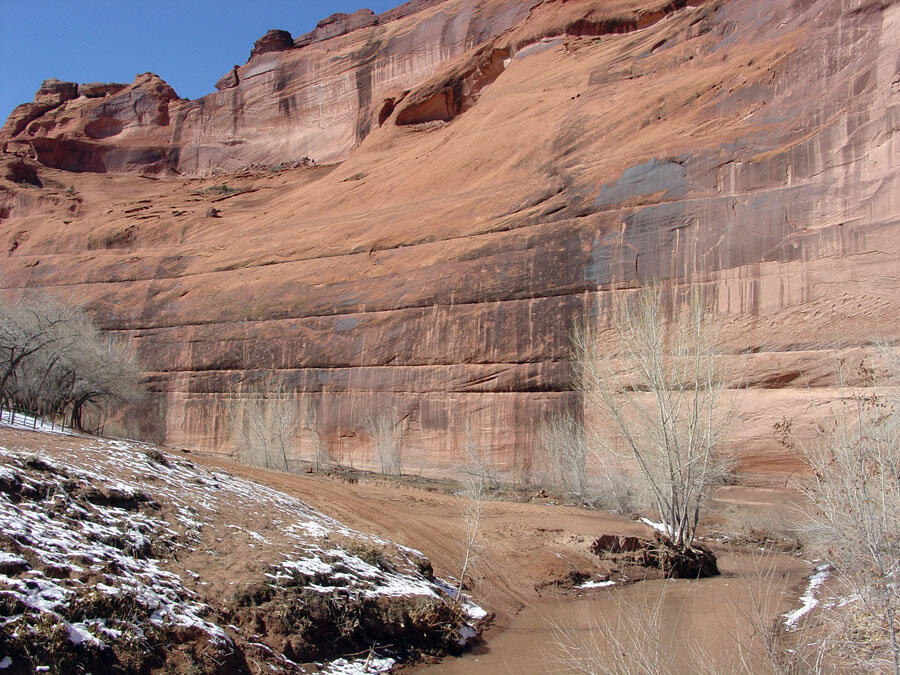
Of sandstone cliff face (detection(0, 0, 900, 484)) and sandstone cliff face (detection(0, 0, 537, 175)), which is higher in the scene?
sandstone cliff face (detection(0, 0, 537, 175))

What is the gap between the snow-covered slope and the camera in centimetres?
554

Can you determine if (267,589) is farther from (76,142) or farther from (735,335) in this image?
(76,142)

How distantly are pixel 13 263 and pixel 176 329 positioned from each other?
15556 mm

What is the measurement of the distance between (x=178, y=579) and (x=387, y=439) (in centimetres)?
1761

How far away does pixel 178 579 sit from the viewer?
22.6 ft

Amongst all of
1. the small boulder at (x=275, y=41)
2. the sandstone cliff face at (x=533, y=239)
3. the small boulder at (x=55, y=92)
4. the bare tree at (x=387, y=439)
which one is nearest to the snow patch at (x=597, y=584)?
the sandstone cliff face at (x=533, y=239)

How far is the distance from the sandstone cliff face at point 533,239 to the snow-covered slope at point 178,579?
12653 mm

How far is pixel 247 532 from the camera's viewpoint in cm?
895

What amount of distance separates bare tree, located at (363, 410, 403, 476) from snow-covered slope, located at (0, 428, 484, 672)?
43.0 ft

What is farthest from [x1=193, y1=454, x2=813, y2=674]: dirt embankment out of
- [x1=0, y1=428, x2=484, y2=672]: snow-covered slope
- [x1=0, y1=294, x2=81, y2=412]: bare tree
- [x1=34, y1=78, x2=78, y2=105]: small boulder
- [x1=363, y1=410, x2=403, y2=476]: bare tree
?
[x1=34, y1=78, x2=78, y2=105]: small boulder

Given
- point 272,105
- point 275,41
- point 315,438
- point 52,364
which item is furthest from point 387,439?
point 275,41

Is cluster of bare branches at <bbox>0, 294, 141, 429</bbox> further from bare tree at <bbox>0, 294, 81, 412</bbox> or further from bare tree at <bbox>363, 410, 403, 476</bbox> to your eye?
bare tree at <bbox>363, 410, 403, 476</bbox>

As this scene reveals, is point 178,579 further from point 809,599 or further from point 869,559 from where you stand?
point 809,599

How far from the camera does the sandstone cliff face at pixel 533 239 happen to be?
1839 centimetres
